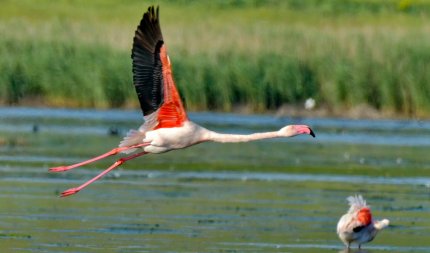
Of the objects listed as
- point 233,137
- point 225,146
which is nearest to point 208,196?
point 233,137

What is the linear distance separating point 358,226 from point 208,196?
13.8 ft

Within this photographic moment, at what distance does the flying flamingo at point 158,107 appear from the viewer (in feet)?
46.1

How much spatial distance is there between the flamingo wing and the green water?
1176 mm

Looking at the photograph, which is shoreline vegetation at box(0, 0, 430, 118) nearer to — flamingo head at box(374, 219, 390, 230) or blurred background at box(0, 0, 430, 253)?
blurred background at box(0, 0, 430, 253)

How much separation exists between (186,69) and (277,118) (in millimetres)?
2345

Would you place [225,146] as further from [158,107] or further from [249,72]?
[158,107]

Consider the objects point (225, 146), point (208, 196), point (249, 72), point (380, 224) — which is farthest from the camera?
point (249, 72)

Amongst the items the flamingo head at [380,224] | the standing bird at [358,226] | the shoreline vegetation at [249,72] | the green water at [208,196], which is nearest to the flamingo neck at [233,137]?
the green water at [208,196]

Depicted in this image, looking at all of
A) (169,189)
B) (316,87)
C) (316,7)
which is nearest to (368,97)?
(316,87)

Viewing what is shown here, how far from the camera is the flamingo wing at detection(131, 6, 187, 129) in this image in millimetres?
14039

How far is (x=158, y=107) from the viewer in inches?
579

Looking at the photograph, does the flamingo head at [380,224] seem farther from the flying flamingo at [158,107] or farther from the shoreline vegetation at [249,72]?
the shoreline vegetation at [249,72]

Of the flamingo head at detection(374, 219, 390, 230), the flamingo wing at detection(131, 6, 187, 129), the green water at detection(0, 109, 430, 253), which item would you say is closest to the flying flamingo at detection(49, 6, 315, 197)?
the flamingo wing at detection(131, 6, 187, 129)

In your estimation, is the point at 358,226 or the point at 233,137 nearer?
the point at 358,226
